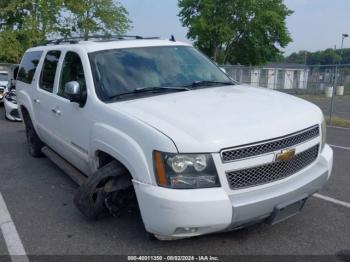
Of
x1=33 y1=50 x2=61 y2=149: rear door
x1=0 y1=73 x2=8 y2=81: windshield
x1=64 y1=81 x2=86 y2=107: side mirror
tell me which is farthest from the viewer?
x1=0 y1=73 x2=8 y2=81: windshield

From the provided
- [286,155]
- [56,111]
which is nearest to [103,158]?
[56,111]

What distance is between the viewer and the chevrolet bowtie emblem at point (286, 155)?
327cm

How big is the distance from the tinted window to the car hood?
314 cm

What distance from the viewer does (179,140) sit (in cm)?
303

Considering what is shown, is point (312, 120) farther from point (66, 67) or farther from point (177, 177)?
point (66, 67)

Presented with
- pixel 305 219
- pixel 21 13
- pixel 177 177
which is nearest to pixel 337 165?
pixel 305 219

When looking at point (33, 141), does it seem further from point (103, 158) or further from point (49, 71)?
point (103, 158)

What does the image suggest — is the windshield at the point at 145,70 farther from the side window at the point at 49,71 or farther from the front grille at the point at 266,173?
the front grille at the point at 266,173

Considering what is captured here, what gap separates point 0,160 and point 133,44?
3.51m

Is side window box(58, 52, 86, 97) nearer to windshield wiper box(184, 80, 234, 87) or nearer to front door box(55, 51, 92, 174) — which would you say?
front door box(55, 51, 92, 174)

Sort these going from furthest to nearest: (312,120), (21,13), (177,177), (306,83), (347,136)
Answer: (21,13) → (306,83) → (347,136) → (312,120) → (177,177)

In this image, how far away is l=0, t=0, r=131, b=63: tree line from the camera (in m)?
28.7

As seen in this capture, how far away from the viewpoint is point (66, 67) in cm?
502

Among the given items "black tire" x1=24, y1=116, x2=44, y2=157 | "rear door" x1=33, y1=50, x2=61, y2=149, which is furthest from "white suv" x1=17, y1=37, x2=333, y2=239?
"black tire" x1=24, y1=116, x2=44, y2=157
